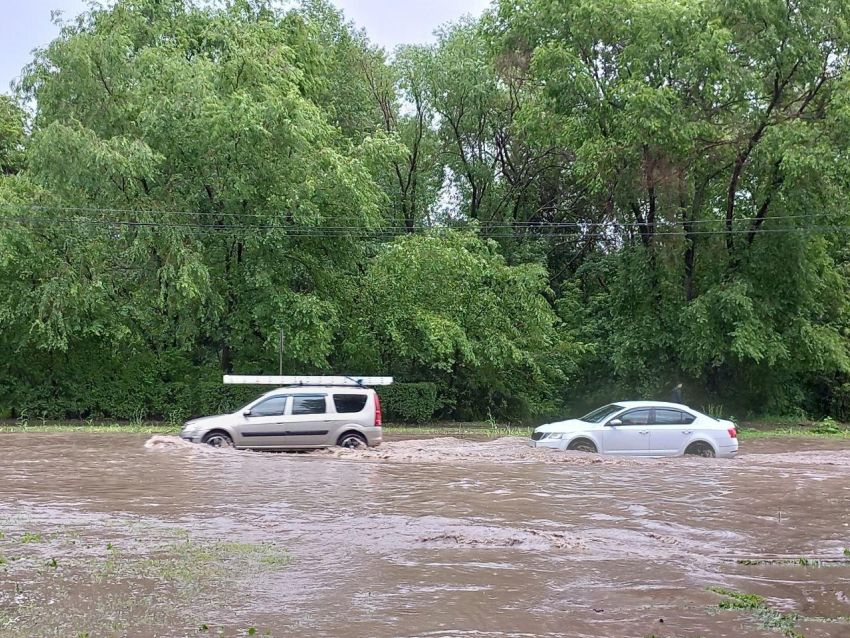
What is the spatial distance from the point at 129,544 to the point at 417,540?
9.59 feet

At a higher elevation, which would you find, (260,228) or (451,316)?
(260,228)

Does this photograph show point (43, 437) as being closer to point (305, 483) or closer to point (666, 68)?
point (305, 483)

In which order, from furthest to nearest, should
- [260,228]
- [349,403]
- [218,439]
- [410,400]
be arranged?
[410,400] < [260,228] < [349,403] < [218,439]

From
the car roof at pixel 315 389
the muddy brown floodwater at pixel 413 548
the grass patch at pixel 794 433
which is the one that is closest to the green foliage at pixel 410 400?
the grass patch at pixel 794 433

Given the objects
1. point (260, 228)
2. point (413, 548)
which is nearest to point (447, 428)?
point (260, 228)

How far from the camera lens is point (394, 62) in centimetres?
3634

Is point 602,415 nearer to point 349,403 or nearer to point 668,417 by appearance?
point 668,417

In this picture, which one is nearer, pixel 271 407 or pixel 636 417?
pixel 271 407

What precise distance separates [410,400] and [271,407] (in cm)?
1168

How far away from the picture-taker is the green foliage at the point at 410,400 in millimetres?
28359

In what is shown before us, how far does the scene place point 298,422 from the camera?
670 inches

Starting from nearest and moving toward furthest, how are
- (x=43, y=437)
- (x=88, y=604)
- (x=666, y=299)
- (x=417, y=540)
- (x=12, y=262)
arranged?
(x=88, y=604) → (x=417, y=540) → (x=43, y=437) → (x=12, y=262) → (x=666, y=299)

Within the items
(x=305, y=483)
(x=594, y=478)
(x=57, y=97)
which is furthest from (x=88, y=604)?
(x=57, y=97)

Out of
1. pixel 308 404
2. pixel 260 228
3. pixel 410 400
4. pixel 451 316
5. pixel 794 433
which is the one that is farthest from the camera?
pixel 410 400
